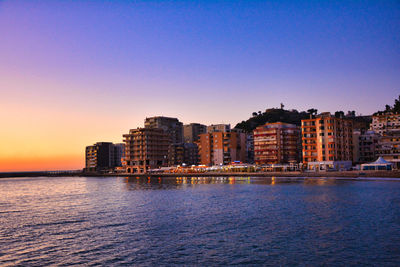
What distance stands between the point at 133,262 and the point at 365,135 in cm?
16859

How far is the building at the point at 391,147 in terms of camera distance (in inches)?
5797

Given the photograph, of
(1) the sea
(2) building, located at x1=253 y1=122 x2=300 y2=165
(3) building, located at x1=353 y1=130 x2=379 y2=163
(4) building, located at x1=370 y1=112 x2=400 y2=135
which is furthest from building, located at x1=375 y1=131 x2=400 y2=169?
(1) the sea

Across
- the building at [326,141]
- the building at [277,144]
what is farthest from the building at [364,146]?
the building at [277,144]

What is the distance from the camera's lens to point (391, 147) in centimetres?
14950

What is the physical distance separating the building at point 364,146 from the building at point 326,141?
15.3 meters

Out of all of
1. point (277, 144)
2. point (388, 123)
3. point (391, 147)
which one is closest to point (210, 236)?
point (391, 147)

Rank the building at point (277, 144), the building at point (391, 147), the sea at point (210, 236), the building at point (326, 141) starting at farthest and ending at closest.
A: the building at point (277, 144), the building at point (391, 147), the building at point (326, 141), the sea at point (210, 236)

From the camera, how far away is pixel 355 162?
16500 cm

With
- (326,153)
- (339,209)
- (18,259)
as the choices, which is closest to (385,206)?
(339,209)

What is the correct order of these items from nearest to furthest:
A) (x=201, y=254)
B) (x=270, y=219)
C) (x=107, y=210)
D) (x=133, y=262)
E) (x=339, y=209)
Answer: (x=133, y=262)
(x=201, y=254)
(x=270, y=219)
(x=339, y=209)
(x=107, y=210)

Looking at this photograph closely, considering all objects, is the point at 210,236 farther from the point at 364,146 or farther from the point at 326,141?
the point at 364,146

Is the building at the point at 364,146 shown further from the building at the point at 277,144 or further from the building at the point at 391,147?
the building at the point at 277,144

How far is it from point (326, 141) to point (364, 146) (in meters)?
37.3

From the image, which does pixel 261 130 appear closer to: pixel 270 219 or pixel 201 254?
pixel 270 219
